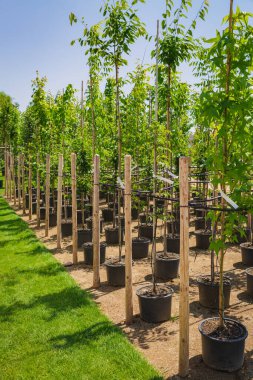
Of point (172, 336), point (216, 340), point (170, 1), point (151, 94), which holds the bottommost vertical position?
point (172, 336)

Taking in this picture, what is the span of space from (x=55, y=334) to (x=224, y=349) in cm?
226

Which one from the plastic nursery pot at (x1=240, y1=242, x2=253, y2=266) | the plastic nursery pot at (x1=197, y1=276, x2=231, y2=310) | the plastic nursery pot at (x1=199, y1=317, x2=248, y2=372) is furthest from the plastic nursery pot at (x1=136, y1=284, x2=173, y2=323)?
the plastic nursery pot at (x1=240, y1=242, x2=253, y2=266)

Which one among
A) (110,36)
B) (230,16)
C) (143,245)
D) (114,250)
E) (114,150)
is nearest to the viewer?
(230,16)

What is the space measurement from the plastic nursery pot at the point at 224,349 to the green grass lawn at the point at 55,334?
65 centimetres

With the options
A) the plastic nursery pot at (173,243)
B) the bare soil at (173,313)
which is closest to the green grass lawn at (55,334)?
the bare soil at (173,313)

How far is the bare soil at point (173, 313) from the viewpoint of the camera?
14.0 ft

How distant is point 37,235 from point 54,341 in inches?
248

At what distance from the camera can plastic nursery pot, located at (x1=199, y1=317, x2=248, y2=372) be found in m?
4.04

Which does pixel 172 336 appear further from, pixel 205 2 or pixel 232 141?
pixel 205 2

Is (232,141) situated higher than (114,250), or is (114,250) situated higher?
(232,141)

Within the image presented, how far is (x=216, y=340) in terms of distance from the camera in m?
4.05

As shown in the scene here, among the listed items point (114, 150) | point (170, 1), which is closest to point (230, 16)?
point (170, 1)

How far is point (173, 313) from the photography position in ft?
18.8

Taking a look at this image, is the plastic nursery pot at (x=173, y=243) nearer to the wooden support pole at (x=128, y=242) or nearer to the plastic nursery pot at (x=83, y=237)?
the plastic nursery pot at (x=83, y=237)
